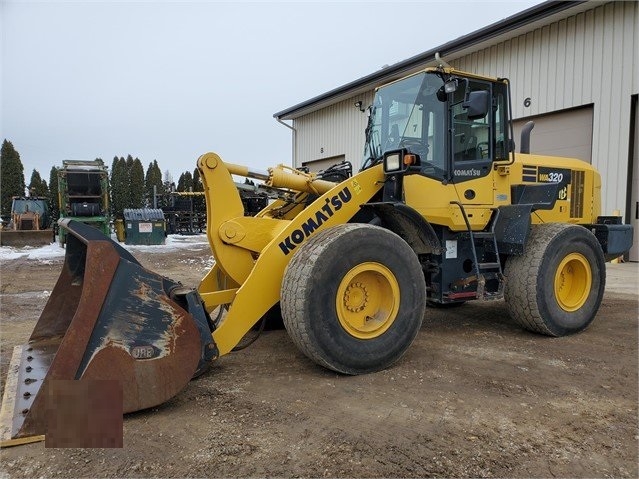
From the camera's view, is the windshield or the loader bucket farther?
the windshield

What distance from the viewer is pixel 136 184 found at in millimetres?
27359

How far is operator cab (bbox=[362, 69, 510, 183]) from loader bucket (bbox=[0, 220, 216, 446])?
2408 mm

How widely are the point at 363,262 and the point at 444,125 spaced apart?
69.3 inches

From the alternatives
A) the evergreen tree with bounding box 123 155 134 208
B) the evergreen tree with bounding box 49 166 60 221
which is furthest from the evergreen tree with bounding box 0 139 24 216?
the evergreen tree with bounding box 123 155 134 208

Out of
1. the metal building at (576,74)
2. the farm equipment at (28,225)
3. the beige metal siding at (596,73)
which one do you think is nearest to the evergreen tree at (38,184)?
the farm equipment at (28,225)

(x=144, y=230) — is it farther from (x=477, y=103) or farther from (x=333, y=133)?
(x=477, y=103)

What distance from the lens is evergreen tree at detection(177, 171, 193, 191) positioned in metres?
29.9

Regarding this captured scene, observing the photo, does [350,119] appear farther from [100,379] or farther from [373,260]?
[100,379]

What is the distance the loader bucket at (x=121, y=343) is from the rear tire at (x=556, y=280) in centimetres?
318

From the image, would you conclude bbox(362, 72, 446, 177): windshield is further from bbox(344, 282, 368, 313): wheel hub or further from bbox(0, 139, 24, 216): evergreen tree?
bbox(0, 139, 24, 216): evergreen tree

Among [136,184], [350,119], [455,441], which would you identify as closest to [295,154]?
[350,119]

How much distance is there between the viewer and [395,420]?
2.84 metres

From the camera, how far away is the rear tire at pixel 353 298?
336 centimetres

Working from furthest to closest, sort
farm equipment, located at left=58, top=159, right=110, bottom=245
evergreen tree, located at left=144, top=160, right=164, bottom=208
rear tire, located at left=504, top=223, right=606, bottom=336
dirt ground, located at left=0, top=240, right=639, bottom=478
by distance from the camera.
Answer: evergreen tree, located at left=144, top=160, right=164, bottom=208
farm equipment, located at left=58, top=159, right=110, bottom=245
rear tire, located at left=504, top=223, right=606, bottom=336
dirt ground, located at left=0, top=240, right=639, bottom=478
